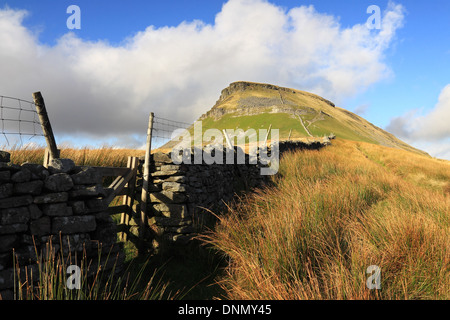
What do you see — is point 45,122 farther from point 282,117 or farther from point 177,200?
point 282,117

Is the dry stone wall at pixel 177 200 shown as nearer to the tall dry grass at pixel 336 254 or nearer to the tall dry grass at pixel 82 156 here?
the tall dry grass at pixel 336 254

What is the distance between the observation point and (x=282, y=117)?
8256 cm

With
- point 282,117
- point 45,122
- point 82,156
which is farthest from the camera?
point 282,117

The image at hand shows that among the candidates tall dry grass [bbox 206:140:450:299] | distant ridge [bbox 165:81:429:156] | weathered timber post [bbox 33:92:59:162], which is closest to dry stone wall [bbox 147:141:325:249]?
tall dry grass [bbox 206:140:450:299]

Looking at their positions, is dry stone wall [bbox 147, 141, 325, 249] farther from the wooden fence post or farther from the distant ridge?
the distant ridge

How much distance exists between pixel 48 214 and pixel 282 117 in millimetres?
82535

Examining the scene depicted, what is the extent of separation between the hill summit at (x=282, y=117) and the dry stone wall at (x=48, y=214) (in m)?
50.3

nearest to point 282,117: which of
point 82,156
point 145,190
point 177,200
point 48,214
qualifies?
point 82,156

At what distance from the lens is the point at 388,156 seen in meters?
20.0

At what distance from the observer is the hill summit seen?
70.5 m

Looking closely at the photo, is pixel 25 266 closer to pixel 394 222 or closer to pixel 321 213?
pixel 321 213

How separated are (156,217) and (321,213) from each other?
3305mm
